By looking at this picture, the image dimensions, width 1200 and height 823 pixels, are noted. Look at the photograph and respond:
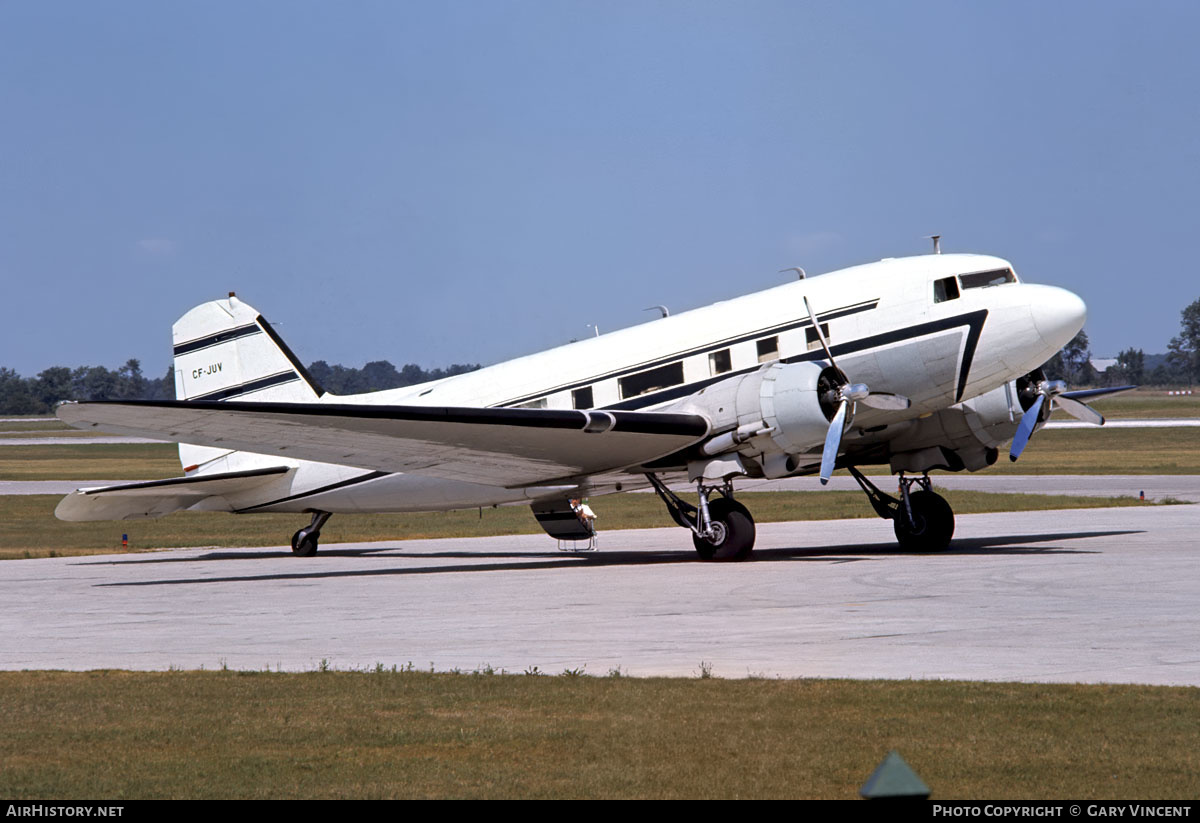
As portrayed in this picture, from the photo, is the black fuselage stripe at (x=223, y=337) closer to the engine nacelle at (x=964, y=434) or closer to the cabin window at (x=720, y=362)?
the cabin window at (x=720, y=362)

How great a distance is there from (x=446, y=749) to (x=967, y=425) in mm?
16302

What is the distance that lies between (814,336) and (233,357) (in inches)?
485

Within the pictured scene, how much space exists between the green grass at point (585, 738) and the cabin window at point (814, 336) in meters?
11.4

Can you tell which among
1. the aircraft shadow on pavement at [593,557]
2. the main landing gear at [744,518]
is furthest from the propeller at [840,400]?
the aircraft shadow on pavement at [593,557]

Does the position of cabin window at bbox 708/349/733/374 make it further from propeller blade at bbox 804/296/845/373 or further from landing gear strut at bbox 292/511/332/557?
landing gear strut at bbox 292/511/332/557

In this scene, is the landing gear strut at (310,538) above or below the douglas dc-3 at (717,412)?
below

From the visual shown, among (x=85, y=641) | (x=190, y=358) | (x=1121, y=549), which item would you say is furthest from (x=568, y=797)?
(x=190, y=358)

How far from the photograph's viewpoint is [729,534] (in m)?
21.8

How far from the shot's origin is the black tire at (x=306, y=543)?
90.3 feet

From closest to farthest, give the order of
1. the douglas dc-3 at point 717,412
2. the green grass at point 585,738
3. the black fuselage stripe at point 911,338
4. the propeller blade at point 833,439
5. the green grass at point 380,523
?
1. the green grass at point 585,738
2. the propeller blade at point 833,439
3. the douglas dc-3 at point 717,412
4. the black fuselage stripe at point 911,338
5. the green grass at point 380,523

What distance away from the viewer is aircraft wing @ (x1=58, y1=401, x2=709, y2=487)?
1989cm

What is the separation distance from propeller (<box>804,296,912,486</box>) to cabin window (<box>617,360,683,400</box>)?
8.62 ft

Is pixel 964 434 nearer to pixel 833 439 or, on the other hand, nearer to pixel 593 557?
pixel 833 439

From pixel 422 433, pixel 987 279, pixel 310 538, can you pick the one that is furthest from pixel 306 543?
pixel 987 279
